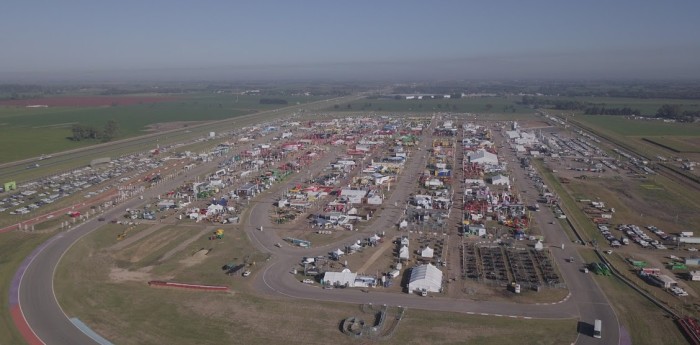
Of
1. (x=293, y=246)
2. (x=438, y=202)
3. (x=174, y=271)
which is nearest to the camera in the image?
(x=174, y=271)

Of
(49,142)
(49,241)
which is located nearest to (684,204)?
(49,241)

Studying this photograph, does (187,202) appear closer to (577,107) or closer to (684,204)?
(684,204)

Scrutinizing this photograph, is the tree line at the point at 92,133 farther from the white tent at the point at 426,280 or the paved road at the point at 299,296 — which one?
the white tent at the point at 426,280

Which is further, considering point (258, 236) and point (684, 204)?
point (684, 204)

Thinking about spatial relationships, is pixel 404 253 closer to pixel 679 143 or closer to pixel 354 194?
pixel 354 194

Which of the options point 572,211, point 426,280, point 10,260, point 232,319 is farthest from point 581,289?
point 10,260

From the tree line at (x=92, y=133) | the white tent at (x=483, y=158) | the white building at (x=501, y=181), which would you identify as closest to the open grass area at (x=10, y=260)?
the white building at (x=501, y=181)

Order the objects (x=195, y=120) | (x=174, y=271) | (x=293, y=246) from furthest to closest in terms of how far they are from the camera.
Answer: (x=195, y=120), (x=293, y=246), (x=174, y=271)
